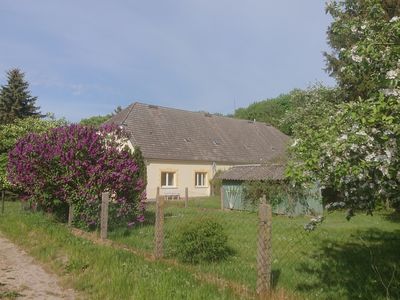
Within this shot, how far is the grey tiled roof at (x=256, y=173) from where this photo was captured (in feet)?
72.9

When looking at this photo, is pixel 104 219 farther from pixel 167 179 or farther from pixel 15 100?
pixel 15 100

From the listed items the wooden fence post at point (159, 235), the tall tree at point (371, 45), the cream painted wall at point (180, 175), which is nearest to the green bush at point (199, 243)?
the wooden fence post at point (159, 235)

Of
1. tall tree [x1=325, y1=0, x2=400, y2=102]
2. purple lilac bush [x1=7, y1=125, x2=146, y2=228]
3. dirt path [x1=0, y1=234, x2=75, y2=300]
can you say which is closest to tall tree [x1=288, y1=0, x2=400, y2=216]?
tall tree [x1=325, y1=0, x2=400, y2=102]

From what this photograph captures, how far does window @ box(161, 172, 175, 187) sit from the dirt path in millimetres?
23132

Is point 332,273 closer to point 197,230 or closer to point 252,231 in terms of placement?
point 197,230

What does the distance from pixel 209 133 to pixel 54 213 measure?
1010 inches

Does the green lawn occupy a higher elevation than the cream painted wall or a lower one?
lower

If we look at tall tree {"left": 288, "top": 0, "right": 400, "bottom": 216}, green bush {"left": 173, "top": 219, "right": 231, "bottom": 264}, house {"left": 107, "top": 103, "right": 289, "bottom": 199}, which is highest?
house {"left": 107, "top": 103, "right": 289, "bottom": 199}

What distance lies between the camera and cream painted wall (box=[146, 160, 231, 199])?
3173 centimetres

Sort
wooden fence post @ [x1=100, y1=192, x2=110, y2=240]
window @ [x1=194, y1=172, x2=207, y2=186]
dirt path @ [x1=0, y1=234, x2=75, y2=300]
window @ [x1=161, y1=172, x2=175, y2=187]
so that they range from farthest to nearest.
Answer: window @ [x1=194, y1=172, x2=207, y2=186] < window @ [x1=161, y1=172, x2=175, y2=187] < wooden fence post @ [x1=100, y1=192, x2=110, y2=240] < dirt path @ [x1=0, y1=234, x2=75, y2=300]

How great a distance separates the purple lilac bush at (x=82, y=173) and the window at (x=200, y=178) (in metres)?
20.7

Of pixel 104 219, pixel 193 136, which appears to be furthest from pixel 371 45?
pixel 193 136

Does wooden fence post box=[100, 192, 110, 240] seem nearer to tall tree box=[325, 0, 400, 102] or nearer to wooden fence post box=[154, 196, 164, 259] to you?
wooden fence post box=[154, 196, 164, 259]

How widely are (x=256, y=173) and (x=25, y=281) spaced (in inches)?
676
